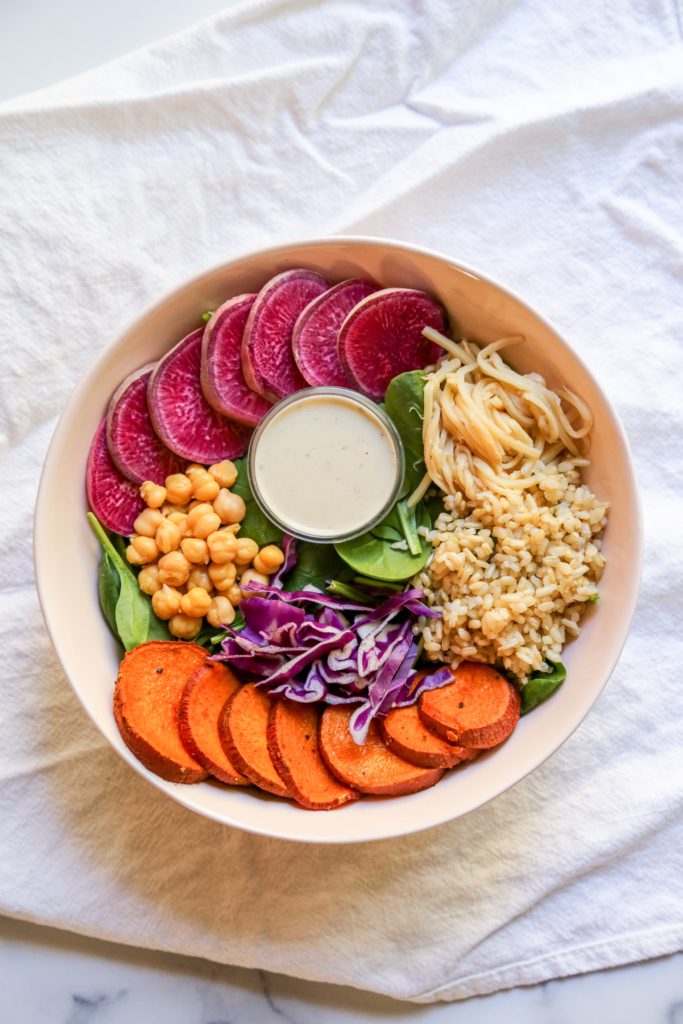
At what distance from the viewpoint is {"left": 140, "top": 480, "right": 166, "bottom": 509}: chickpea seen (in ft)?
9.71

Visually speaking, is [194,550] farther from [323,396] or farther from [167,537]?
[323,396]

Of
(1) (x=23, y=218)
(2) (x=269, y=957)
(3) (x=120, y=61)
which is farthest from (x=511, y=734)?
(3) (x=120, y=61)

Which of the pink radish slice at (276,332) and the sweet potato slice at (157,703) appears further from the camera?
the pink radish slice at (276,332)

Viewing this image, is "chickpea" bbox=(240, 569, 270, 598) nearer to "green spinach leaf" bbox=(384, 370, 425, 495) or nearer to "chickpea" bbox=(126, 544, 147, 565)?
"chickpea" bbox=(126, 544, 147, 565)

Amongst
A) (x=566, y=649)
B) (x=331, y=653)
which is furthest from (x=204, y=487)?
(x=566, y=649)

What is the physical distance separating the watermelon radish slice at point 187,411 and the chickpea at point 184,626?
1.60 feet

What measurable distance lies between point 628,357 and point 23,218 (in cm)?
206

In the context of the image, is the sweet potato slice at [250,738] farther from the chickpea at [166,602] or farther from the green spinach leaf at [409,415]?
the green spinach leaf at [409,415]

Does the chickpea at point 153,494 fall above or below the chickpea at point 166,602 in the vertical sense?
above

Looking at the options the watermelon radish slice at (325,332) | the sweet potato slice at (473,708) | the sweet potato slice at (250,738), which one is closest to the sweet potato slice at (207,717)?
the sweet potato slice at (250,738)

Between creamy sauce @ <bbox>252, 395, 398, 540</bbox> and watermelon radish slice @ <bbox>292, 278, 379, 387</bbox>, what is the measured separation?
0.30 feet

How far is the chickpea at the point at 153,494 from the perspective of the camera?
2.96 meters

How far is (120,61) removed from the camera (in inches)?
131

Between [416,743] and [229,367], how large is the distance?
1254 mm
